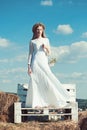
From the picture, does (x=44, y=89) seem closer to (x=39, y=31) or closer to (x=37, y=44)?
(x=37, y=44)

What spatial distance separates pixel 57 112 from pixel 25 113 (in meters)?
0.75

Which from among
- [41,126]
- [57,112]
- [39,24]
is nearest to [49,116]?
[57,112]

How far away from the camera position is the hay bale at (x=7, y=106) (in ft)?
30.8

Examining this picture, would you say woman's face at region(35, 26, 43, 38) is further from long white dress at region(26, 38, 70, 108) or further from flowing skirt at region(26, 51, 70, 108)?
flowing skirt at region(26, 51, 70, 108)

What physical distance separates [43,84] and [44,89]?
110 mm

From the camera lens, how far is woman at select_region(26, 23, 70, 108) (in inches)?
400

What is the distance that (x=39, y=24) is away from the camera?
33.9ft

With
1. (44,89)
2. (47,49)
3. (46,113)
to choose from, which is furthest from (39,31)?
(46,113)

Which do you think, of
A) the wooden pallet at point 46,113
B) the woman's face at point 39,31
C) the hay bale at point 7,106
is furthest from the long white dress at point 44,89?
the hay bale at point 7,106

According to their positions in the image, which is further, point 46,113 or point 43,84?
point 43,84

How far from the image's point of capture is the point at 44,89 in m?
10.2

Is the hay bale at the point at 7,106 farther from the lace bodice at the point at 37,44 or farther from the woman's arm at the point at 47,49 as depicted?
the woman's arm at the point at 47,49

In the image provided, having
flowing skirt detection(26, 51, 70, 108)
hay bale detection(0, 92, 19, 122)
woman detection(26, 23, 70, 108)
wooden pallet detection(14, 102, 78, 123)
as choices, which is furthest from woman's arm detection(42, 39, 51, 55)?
hay bale detection(0, 92, 19, 122)

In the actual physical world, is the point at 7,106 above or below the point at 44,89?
below
